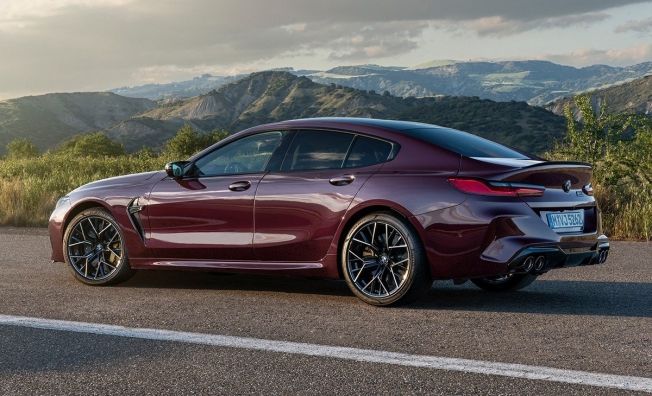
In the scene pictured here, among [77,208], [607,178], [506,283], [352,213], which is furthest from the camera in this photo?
[607,178]

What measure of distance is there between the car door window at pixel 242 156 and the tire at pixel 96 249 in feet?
3.35

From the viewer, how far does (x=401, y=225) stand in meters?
6.11

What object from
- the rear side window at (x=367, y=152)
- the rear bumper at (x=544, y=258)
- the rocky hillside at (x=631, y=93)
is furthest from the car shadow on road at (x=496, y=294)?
the rocky hillside at (x=631, y=93)

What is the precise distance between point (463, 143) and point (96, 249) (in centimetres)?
345

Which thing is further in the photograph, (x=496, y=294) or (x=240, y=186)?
(x=496, y=294)

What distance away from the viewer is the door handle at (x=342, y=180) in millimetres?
6402

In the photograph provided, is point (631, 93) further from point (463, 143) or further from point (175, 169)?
point (175, 169)

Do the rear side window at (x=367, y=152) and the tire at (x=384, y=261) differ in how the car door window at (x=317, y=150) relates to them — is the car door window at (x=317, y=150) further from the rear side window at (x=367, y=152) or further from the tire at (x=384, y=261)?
the tire at (x=384, y=261)

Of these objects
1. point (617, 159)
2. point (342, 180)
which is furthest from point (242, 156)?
point (617, 159)

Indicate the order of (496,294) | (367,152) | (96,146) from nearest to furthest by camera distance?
(367,152) → (496,294) → (96,146)

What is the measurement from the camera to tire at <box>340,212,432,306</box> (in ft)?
20.0

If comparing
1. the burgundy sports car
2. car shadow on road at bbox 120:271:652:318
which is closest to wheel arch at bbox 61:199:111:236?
the burgundy sports car

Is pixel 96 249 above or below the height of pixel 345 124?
below

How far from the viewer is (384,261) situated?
624 cm
